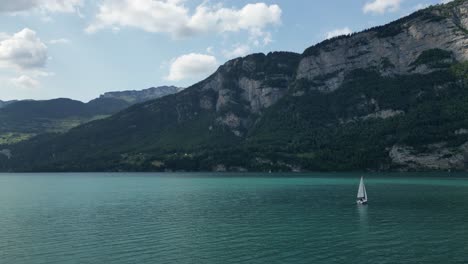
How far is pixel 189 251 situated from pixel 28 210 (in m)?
67.7

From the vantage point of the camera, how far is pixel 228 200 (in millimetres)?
126062

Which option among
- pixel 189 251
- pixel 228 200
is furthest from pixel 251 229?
pixel 228 200

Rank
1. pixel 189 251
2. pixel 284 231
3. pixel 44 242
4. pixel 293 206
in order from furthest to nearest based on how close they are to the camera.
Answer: pixel 293 206 → pixel 284 231 → pixel 44 242 → pixel 189 251

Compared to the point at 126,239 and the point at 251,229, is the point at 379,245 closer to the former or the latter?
the point at 251,229

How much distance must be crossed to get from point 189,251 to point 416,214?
55.5 metres

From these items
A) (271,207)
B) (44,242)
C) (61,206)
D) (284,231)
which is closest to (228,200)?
(271,207)

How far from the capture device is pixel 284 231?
7206 centimetres

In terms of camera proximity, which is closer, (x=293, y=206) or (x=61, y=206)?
(x=293, y=206)

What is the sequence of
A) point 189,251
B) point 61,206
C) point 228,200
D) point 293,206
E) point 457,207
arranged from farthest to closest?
point 228,200
point 61,206
point 293,206
point 457,207
point 189,251

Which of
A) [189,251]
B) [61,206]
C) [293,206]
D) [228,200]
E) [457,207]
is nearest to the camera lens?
[189,251]

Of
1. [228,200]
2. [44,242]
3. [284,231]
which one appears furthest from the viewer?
[228,200]

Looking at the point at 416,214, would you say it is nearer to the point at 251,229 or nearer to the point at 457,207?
the point at 457,207

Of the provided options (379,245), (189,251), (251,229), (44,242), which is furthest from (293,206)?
(44,242)

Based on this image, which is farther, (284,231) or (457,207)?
(457,207)
